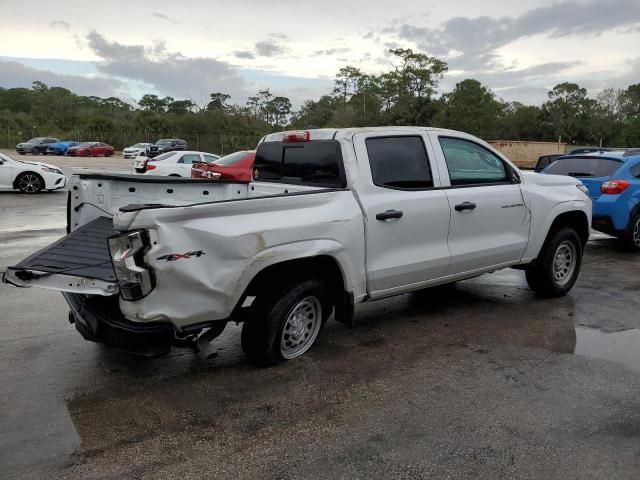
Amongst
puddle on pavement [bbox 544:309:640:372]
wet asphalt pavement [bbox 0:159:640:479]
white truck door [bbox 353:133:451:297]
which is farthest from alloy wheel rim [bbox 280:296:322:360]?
puddle on pavement [bbox 544:309:640:372]

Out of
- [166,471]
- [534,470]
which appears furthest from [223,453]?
[534,470]

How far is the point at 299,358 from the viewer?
14.6 ft

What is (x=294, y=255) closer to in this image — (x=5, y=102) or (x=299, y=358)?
(x=299, y=358)

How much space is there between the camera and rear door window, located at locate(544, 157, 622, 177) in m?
9.25

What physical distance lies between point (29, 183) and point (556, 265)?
51.9ft

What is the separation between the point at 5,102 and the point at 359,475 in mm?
108566

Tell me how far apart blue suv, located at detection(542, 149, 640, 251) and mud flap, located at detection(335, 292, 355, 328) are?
20.7 ft

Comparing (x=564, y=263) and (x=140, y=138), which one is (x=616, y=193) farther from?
(x=140, y=138)

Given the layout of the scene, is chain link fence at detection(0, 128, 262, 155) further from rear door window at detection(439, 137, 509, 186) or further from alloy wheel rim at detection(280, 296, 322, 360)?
alloy wheel rim at detection(280, 296, 322, 360)

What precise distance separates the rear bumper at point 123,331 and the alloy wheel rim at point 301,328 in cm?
91

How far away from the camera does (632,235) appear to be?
30.1ft

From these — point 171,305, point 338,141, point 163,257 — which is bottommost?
point 171,305

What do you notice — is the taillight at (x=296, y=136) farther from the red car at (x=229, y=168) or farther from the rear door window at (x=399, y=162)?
the red car at (x=229, y=168)

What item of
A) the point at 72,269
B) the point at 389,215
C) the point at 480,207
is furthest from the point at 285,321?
the point at 480,207
